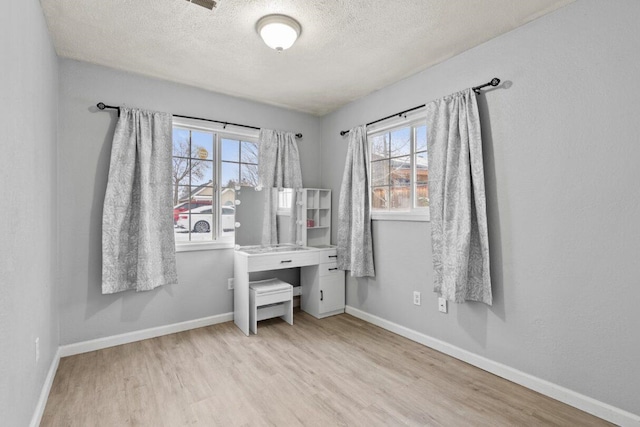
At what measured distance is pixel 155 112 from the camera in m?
3.12

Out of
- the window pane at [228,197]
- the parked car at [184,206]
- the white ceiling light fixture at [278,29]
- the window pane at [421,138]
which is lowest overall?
the parked car at [184,206]

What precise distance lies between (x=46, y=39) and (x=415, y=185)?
10.3ft

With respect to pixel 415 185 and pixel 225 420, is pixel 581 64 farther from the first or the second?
pixel 225 420

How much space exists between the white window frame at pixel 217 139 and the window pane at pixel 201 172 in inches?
2.5

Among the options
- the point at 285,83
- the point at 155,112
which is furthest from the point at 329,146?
the point at 155,112

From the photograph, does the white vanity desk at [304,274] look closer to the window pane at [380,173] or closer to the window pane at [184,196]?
the window pane at [184,196]

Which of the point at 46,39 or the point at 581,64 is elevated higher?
the point at 46,39

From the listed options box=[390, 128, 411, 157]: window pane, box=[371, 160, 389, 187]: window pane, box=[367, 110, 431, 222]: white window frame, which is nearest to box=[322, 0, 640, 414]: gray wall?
box=[367, 110, 431, 222]: white window frame

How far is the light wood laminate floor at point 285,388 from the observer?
1938 millimetres

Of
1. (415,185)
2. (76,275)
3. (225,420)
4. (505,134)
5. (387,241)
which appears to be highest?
(505,134)

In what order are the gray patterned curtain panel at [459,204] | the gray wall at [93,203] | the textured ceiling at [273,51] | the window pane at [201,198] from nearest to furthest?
the textured ceiling at [273,51]
the gray patterned curtain panel at [459,204]
the gray wall at [93,203]
the window pane at [201,198]

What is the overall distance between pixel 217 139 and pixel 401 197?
210cm

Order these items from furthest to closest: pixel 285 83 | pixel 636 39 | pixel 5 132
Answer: pixel 285 83 → pixel 636 39 → pixel 5 132

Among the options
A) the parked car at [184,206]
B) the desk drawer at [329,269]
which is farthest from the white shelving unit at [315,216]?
the parked car at [184,206]
